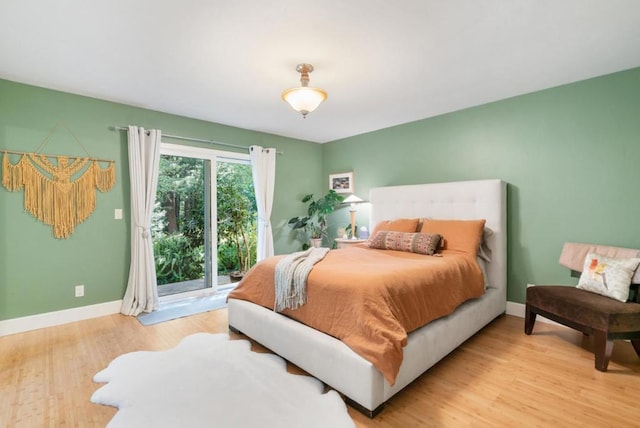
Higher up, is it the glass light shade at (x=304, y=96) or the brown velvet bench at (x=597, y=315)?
the glass light shade at (x=304, y=96)

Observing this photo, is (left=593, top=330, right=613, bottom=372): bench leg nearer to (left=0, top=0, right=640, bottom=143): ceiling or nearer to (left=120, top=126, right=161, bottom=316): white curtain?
(left=0, top=0, right=640, bottom=143): ceiling

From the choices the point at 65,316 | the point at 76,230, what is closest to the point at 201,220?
the point at 76,230

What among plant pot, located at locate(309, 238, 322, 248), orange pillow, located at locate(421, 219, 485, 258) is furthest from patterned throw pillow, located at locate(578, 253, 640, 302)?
plant pot, located at locate(309, 238, 322, 248)

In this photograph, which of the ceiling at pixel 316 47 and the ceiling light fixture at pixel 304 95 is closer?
the ceiling at pixel 316 47

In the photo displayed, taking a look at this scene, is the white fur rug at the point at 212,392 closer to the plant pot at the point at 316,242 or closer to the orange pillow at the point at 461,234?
the orange pillow at the point at 461,234

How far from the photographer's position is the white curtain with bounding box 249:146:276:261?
15.0 feet

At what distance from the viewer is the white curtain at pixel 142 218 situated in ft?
11.4

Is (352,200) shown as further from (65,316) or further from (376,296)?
(65,316)

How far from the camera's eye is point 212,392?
191 centimetres

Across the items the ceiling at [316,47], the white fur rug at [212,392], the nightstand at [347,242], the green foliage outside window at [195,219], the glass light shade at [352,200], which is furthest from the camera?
the glass light shade at [352,200]

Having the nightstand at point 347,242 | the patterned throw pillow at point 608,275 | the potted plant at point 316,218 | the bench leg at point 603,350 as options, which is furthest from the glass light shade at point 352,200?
the bench leg at point 603,350

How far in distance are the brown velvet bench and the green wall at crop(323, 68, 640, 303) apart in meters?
0.69

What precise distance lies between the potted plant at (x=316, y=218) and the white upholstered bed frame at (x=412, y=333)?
847mm

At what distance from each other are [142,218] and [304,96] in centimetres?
247
